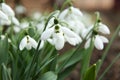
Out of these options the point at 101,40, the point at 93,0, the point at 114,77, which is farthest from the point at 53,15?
the point at 93,0

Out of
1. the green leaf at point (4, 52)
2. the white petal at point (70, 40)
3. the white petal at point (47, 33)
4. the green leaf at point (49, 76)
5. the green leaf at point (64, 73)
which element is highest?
the white petal at point (47, 33)

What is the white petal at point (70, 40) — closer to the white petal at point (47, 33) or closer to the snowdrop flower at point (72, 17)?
the white petal at point (47, 33)

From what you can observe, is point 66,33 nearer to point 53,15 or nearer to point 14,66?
point 53,15

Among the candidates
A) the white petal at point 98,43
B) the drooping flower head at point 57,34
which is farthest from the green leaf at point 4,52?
the white petal at point 98,43

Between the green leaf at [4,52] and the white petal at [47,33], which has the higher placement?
the white petal at [47,33]

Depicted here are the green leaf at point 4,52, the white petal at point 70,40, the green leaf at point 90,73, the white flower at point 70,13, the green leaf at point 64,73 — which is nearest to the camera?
the white petal at point 70,40

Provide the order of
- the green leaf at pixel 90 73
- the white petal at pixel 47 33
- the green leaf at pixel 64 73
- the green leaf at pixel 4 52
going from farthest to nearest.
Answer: the green leaf at pixel 64 73
the green leaf at pixel 4 52
the green leaf at pixel 90 73
the white petal at pixel 47 33

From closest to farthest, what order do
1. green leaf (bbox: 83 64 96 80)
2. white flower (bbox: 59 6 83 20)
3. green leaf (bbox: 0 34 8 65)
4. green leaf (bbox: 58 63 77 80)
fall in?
green leaf (bbox: 83 64 96 80), green leaf (bbox: 0 34 8 65), white flower (bbox: 59 6 83 20), green leaf (bbox: 58 63 77 80)

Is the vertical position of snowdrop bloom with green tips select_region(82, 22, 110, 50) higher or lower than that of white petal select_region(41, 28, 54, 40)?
lower

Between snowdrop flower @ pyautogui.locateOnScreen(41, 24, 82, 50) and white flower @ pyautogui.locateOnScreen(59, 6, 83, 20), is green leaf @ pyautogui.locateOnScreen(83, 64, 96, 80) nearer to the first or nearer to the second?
snowdrop flower @ pyautogui.locateOnScreen(41, 24, 82, 50)

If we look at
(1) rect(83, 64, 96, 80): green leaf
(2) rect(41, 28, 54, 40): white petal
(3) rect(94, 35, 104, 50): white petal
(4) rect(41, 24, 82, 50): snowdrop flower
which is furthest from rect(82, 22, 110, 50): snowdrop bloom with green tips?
(2) rect(41, 28, 54, 40): white petal

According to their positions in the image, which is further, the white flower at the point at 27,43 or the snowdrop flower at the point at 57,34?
the white flower at the point at 27,43
